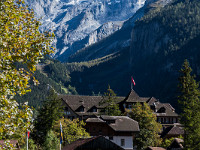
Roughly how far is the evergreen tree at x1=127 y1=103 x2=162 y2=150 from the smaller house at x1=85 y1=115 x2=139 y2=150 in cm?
381

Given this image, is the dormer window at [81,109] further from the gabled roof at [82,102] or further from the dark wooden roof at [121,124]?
the dark wooden roof at [121,124]

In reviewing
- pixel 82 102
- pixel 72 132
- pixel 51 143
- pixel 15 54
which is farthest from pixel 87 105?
pixel 15 54

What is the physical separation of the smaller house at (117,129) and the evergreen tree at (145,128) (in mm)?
3813

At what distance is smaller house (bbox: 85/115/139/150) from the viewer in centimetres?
7706

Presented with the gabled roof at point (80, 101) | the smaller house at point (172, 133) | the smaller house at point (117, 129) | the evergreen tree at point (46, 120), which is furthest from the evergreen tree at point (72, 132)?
the smaller house at point (172, 133)

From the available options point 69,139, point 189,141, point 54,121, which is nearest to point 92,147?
point 189,141

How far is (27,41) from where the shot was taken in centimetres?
1756

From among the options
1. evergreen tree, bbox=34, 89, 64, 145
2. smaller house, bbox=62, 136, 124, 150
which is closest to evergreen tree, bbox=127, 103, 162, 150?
evergreen tree, bbox=34, 89, 64, 145

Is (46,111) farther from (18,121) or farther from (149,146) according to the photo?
(18,121)

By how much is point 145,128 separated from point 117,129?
9.18 metres

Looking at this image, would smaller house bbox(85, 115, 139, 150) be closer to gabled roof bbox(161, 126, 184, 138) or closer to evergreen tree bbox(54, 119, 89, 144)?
evergreen tree bbox(54, 119, 89, 144)

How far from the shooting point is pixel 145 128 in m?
83.7

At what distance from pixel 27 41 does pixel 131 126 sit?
61644 millimetres

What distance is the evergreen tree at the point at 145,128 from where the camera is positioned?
265 ft
